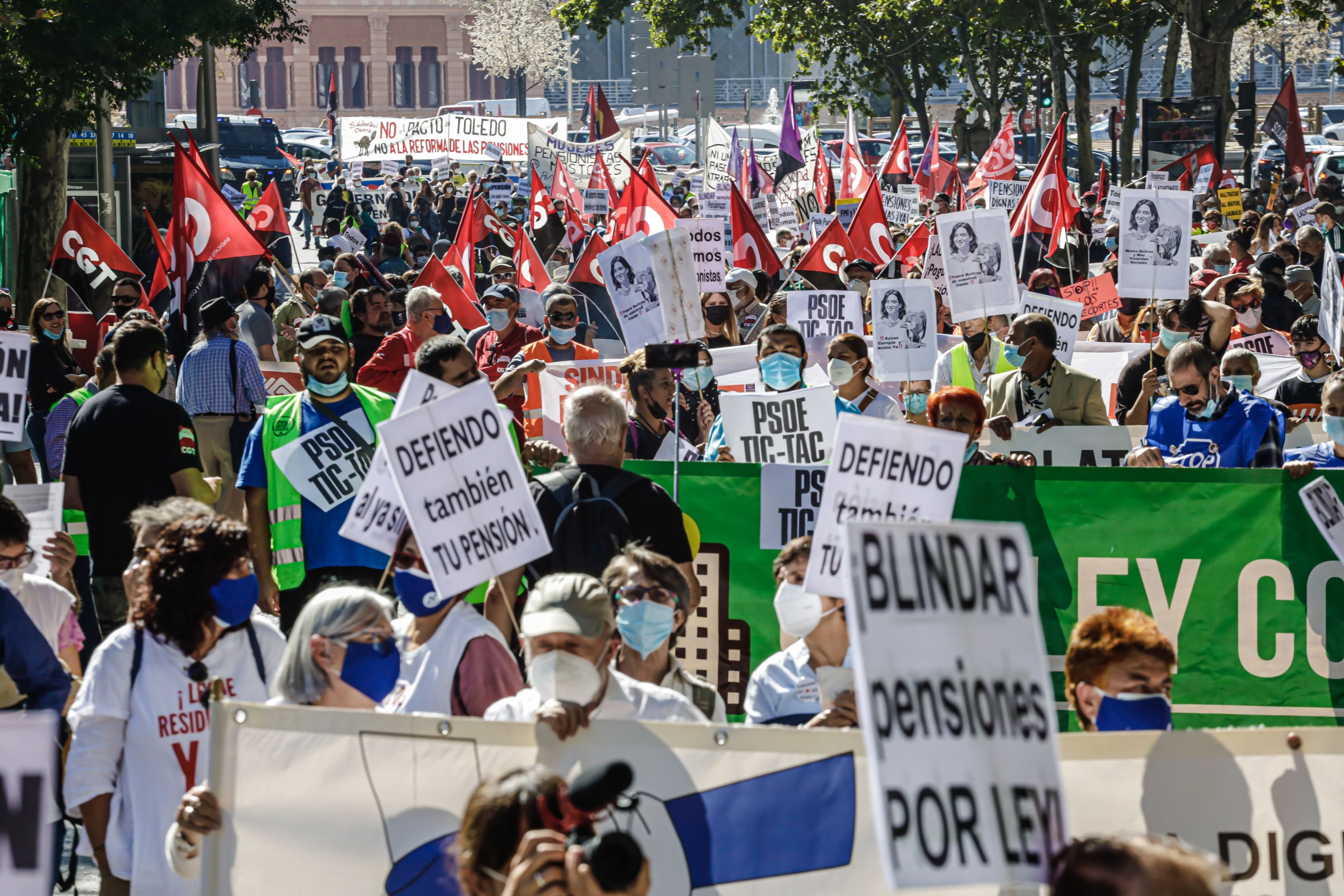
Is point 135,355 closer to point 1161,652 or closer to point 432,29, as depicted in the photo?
point 1161,652

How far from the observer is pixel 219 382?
29.0 ft

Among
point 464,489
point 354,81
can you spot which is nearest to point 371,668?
point 464,489

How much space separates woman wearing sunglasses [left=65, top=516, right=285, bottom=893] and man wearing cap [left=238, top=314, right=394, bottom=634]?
2.02 meters

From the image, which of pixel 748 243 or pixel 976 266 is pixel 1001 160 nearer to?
pixel 748 243

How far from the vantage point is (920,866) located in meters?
2.79

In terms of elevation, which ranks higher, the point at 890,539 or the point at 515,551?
the point at 890,539

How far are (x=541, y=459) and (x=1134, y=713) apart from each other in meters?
2.95

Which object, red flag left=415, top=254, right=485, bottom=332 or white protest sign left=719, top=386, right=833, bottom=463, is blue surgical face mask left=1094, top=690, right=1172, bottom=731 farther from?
red flag left=415, top=254, right=485, bottom=332

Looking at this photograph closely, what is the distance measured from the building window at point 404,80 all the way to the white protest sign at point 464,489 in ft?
292

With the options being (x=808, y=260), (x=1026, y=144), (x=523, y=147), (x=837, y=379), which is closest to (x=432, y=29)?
(x=1026, y=144)

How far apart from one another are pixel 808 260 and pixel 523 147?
24.1 m

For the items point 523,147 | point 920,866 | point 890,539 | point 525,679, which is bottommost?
point 525,679

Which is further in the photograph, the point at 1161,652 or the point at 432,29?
the point at 432,29

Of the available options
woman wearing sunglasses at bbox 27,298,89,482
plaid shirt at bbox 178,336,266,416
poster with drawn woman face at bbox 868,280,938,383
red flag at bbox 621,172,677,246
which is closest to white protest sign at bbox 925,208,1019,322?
poster with drawn woman face at bbox 868,280,938,383
